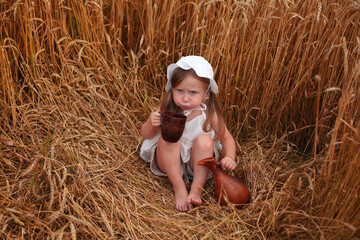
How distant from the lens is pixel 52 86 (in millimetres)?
2023

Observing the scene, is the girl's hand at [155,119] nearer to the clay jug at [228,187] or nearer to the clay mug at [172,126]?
the clay mug at [172,126]

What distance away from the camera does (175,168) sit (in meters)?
1.76

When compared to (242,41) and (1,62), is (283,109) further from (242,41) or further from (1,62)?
(1,62)

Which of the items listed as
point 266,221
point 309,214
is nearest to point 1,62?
point 266,221

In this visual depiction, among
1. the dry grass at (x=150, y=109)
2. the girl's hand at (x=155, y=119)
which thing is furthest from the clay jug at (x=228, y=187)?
the girl's hand at (x=155, y=119)

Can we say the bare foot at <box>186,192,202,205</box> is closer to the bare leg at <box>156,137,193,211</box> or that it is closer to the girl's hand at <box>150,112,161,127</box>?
the bare leg at <box>156,137,193,211</box>

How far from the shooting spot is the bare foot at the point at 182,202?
173cm

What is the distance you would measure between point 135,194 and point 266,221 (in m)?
0.61

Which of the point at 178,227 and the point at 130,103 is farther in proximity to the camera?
the point at 130,103

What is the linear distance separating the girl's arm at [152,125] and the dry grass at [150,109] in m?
0.21

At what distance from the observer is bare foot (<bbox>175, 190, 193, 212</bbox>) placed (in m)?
1.73

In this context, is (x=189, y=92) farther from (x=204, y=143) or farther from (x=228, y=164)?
(x=228, y=164)

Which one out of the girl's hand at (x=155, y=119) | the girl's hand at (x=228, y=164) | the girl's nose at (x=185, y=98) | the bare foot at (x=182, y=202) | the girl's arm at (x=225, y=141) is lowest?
the bare foot at (x=182, y=202)

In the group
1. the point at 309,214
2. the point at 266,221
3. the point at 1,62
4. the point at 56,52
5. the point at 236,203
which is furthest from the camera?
the point at 56,52
